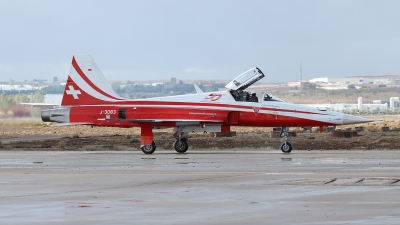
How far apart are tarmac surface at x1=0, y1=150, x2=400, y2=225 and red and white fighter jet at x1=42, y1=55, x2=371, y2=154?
284 inches

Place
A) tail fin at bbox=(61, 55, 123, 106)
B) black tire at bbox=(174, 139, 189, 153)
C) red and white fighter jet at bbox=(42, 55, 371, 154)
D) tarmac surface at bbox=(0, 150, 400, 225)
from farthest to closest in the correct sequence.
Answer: tail fin at bbox=(61, 55, 123, 106)
black tire at bbox=(174, 139, 189, 153)
red and white fighter jet at bbox=(42, 55, 371, 154)
tarmac surface at bbox=(0, 150, 400, 225)

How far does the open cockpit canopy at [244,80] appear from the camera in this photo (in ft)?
105

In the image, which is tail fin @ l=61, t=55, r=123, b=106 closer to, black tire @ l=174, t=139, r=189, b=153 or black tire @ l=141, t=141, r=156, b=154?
black tire @ l=141, t=141, r=156, b=154

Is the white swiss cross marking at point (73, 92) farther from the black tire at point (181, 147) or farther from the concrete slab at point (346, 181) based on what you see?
the concrete slab at point (346, 181)

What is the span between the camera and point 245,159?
2538 cm

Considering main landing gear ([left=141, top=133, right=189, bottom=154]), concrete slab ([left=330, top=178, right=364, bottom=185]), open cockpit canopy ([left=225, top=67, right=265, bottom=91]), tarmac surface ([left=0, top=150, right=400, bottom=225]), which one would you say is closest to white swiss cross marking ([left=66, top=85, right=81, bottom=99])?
main landing gear ([left=141, top=133, right=189, bottom=154])

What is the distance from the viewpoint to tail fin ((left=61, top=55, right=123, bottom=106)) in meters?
33.3

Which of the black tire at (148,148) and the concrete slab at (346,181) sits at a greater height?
the black tire at (148,148)

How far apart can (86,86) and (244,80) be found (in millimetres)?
6857

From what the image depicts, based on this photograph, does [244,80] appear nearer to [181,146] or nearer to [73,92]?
[181,146]

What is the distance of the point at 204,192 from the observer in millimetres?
15047

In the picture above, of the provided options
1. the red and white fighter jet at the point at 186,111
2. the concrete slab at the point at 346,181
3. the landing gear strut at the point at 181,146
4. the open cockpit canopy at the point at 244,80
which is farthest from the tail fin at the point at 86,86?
the concrete slab at the point at 346,181

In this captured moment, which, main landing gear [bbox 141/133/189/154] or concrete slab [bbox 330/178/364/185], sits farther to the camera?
main landing gear [bbox 141/133/189/154]

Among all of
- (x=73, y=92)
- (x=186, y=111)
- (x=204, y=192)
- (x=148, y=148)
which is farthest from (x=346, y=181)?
(x=73, y=92)
